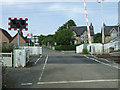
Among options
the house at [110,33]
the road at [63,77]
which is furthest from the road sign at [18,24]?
the house at [110,33]

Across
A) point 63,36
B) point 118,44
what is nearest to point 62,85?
point 118,44

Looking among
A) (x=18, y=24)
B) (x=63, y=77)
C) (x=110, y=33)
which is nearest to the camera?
(x=63, y=77)

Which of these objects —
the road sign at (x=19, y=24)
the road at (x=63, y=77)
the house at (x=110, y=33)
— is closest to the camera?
the road at (x=63, y=77)

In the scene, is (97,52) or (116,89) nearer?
(116,89)

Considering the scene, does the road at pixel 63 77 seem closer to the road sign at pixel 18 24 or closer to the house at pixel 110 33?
the road sign at pixel 18 24

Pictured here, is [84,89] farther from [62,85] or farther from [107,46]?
[107,46]

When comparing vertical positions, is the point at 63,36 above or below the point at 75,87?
above

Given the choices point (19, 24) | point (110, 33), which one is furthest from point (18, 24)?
point (110, 33)

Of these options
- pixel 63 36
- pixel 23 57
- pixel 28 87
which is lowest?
pixel 28 87

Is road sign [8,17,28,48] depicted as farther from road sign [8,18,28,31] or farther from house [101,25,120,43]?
house [101,25,120,43]

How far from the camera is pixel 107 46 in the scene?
82.3 ft

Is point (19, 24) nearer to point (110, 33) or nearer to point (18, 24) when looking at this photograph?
point (18, 24)

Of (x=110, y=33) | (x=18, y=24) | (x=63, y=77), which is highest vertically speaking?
(x=110, y=33)

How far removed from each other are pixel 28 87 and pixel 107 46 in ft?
66.9
